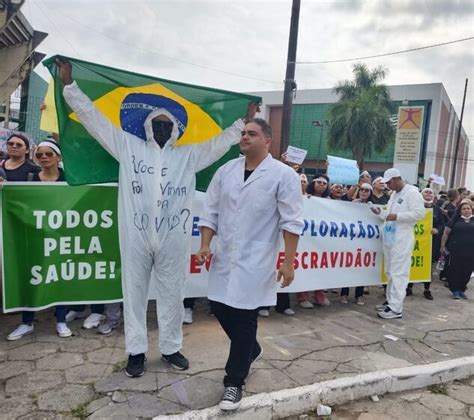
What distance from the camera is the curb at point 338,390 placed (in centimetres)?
279

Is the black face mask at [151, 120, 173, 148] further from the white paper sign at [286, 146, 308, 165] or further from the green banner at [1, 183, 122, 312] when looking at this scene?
the white paper sign at [286, 146, 308, 165]

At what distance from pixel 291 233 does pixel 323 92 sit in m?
44.7

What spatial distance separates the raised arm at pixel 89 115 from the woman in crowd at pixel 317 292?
324 centimetres

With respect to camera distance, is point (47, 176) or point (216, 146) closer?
point (216, 146)

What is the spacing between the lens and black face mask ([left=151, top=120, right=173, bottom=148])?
3.27 metres

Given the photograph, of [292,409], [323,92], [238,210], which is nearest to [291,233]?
[238,210]

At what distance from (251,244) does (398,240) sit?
309 centimetres

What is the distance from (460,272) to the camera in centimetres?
701

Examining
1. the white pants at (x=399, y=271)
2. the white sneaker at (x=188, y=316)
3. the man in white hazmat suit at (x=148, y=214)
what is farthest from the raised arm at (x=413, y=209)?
the man in white hazmat suit at (x=148, y=214)

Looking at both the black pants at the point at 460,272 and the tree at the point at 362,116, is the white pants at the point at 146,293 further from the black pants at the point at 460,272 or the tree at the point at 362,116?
the tree at the point at 362,116

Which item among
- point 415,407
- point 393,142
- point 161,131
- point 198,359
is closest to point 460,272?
point 415,407

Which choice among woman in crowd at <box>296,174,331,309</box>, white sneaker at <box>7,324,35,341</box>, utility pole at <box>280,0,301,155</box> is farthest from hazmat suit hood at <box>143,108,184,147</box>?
utility pole at <box>280,0,301,155</box>

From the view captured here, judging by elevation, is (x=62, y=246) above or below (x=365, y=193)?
below

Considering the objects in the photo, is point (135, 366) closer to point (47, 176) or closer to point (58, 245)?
point (58, 245)
